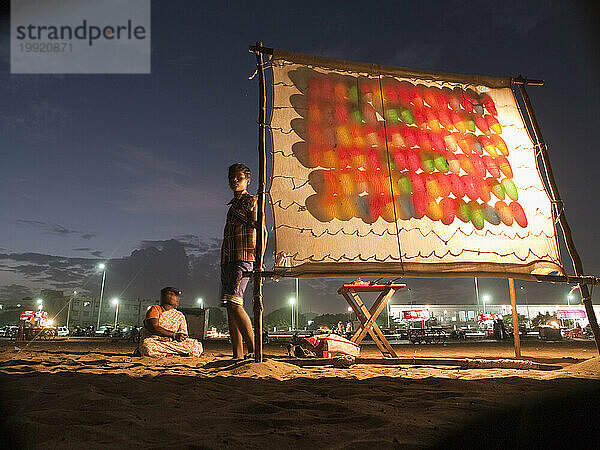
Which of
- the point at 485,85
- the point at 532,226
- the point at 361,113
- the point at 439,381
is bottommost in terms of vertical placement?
the point at 439,381

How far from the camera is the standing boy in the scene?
4.34 meters

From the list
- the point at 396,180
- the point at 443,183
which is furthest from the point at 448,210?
the point at 396,180

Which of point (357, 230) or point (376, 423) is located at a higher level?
point (357, 230)

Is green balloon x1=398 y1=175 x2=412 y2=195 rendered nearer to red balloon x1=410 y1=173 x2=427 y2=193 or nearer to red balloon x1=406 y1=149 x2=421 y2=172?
red balloon x1=410 y1=173 x2=427 y2=193

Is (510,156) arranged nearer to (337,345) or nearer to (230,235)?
(337,345)

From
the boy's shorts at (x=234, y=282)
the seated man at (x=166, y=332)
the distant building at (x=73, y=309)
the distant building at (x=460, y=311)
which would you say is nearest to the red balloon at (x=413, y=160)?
the boy's shorts at (x=234, y=282)

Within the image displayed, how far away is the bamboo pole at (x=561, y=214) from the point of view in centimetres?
426

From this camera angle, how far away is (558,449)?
1.36m

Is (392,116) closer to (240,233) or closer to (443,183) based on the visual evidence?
(443,183)

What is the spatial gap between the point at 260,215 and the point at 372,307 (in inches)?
86.6

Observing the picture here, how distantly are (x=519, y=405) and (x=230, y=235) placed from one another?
324 cm

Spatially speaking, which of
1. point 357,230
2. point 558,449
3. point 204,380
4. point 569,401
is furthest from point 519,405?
point 357,230

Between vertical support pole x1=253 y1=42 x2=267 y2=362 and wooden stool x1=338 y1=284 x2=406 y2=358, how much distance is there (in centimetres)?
176

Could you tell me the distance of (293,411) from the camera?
1996mm
